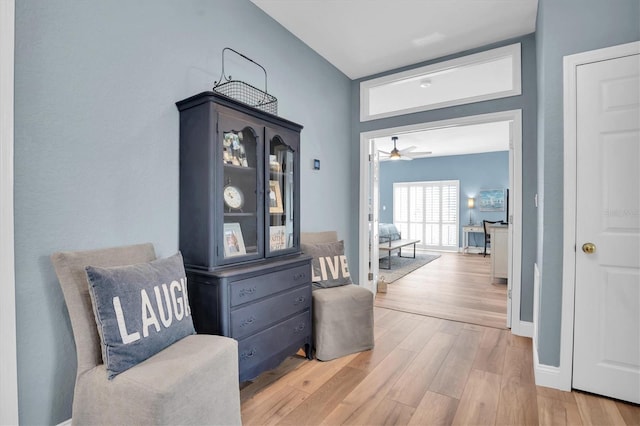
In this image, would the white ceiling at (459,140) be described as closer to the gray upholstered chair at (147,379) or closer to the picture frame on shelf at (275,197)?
the picture frame on shelf at (275,197)

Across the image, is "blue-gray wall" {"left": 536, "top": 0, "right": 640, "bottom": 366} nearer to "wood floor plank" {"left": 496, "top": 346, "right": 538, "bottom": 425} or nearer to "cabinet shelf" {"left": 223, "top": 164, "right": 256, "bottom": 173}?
"wood floor plank" {"left": 496, "top": 346, "right": 538, "bottom": 425}

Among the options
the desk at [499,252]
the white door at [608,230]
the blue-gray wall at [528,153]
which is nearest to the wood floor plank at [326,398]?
the white door at [608,230]

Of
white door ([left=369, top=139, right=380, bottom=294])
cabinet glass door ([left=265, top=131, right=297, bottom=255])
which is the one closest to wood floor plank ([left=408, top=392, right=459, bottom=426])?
cabinet glass door ([left=265, top=131, right=297, bottom=255])

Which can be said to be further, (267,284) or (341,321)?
(341,321)

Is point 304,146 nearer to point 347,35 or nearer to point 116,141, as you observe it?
point 347,35

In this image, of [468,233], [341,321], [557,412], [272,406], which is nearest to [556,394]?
[557,412]

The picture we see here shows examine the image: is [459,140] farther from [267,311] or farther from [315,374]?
[267,311]

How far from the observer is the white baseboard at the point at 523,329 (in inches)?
115

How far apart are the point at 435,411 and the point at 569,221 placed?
4.67 ft

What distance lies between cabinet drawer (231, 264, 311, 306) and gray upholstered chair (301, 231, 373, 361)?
27cm

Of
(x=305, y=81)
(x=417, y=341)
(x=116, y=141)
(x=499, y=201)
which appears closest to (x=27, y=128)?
(x=116, y=141)

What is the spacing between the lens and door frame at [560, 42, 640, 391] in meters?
2.00

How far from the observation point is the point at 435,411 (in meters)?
1.81

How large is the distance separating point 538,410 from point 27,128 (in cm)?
296
